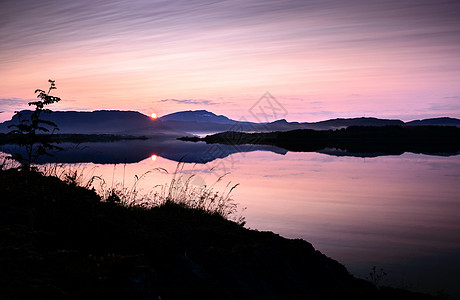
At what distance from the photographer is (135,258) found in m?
5.88

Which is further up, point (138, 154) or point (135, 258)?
point (138, 154)

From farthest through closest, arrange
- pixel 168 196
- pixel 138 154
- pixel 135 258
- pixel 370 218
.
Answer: pixel 138 154 < pixel 370 218 < pixel 168 196 < pixel 135 258

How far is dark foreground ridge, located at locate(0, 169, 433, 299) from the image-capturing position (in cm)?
520

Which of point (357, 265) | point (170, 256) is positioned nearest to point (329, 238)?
point (357, 265)

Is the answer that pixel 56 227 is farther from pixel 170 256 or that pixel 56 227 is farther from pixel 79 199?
pixel 170 256

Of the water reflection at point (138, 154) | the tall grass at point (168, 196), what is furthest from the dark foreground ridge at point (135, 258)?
the water reflection at point (138, 154)

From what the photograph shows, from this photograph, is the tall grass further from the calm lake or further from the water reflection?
the water reflection

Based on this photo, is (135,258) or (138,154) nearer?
(135,258)

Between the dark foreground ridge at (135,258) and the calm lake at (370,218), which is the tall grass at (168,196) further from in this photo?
the dark foreground ridge at (135,258)

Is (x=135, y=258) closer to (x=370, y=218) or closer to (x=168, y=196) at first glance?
(x=168, y=196)

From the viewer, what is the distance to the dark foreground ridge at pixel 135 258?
17.0 ft

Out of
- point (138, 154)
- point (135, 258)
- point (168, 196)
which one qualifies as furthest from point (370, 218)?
point (138, 154)

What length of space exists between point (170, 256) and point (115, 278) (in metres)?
2.30

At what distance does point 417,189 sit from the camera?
27500mm
